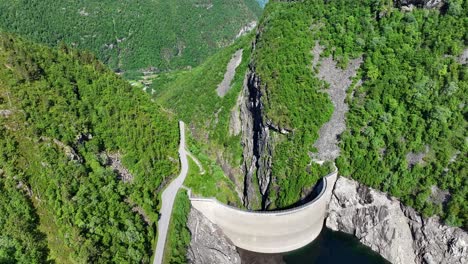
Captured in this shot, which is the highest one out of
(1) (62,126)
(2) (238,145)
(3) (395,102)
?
(1) (62,126)

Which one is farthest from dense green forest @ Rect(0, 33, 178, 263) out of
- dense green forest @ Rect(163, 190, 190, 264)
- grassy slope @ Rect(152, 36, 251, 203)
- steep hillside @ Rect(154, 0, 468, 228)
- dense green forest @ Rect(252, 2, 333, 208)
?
dense green forest @ Rect(252, 2, 333, 208)

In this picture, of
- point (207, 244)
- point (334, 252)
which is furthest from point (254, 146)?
point (334, 252)

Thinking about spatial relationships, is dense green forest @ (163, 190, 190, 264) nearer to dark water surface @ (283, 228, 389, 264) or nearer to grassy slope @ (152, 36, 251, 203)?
grassy slope @ (152, 36, 251, 203)

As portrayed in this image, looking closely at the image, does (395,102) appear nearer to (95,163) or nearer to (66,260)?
(95,163)

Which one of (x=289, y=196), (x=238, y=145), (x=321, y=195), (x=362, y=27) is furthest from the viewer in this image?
(x=238, y=145)

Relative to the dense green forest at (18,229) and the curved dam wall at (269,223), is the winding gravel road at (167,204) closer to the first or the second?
the curved dam wall at (269,223)

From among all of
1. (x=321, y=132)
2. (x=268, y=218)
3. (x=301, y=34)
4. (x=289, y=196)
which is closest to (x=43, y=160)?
(x=268, y=218)

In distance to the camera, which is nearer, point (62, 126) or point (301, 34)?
point (62, 126)

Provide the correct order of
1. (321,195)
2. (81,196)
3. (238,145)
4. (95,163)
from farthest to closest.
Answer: (238,145)
(321,195)
(95,163)
(81,196)
